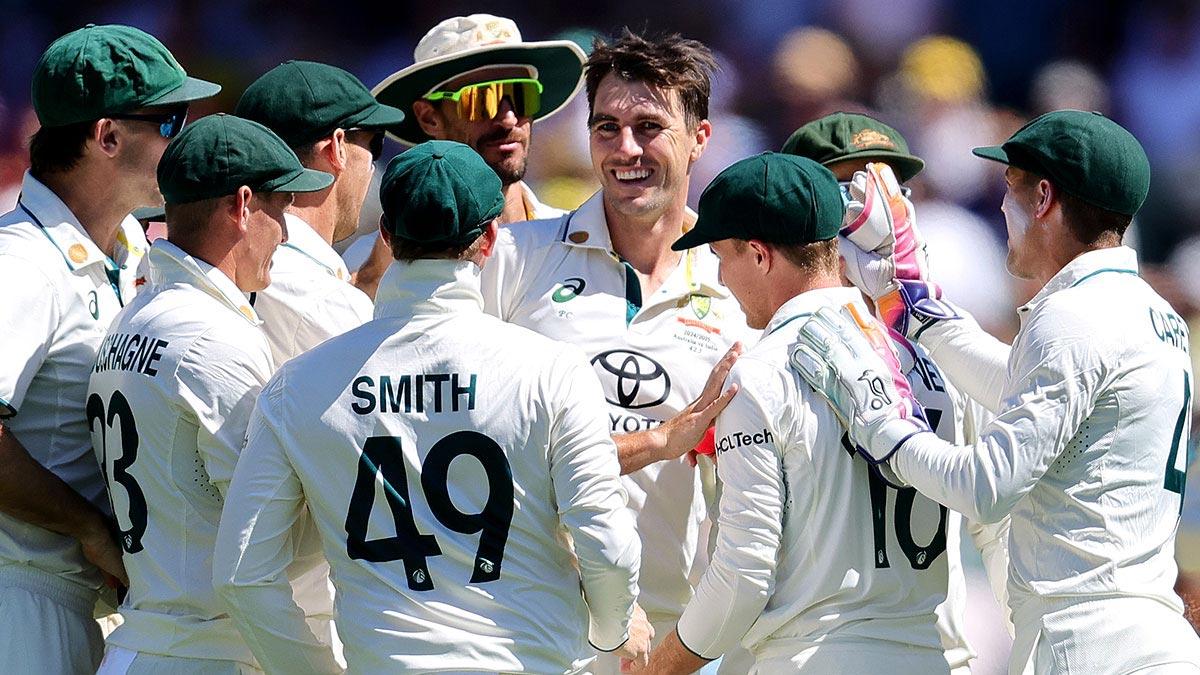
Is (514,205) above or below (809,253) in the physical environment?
below

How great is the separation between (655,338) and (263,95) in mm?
1168

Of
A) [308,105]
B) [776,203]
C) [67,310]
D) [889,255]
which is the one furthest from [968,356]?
[67,310]

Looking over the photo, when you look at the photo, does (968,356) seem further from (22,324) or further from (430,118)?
(22,324)

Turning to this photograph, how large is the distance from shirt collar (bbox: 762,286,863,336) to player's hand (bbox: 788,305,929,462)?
8 cm

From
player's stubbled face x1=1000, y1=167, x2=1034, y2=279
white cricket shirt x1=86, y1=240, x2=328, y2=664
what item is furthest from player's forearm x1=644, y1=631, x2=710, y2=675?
player's stubbled face x1=1000, y1=167, x2=1034, y2=279

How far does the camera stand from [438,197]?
295 centimetres

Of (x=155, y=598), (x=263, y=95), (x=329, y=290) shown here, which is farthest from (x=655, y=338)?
(x=155, y=598)

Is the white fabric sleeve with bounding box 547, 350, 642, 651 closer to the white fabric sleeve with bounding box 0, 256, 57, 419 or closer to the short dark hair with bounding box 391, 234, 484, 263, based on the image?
the short dark hair with bounding box 391, 234, 484, 263

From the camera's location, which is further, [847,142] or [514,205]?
[514,205]

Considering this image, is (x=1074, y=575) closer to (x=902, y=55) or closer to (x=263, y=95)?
(x=263, y=95)

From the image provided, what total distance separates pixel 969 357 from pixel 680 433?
0.74 m

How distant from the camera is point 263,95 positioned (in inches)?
151

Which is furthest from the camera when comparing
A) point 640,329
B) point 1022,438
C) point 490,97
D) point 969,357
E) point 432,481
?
point 490,97

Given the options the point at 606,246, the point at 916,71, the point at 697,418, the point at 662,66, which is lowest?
the point at 697,418
